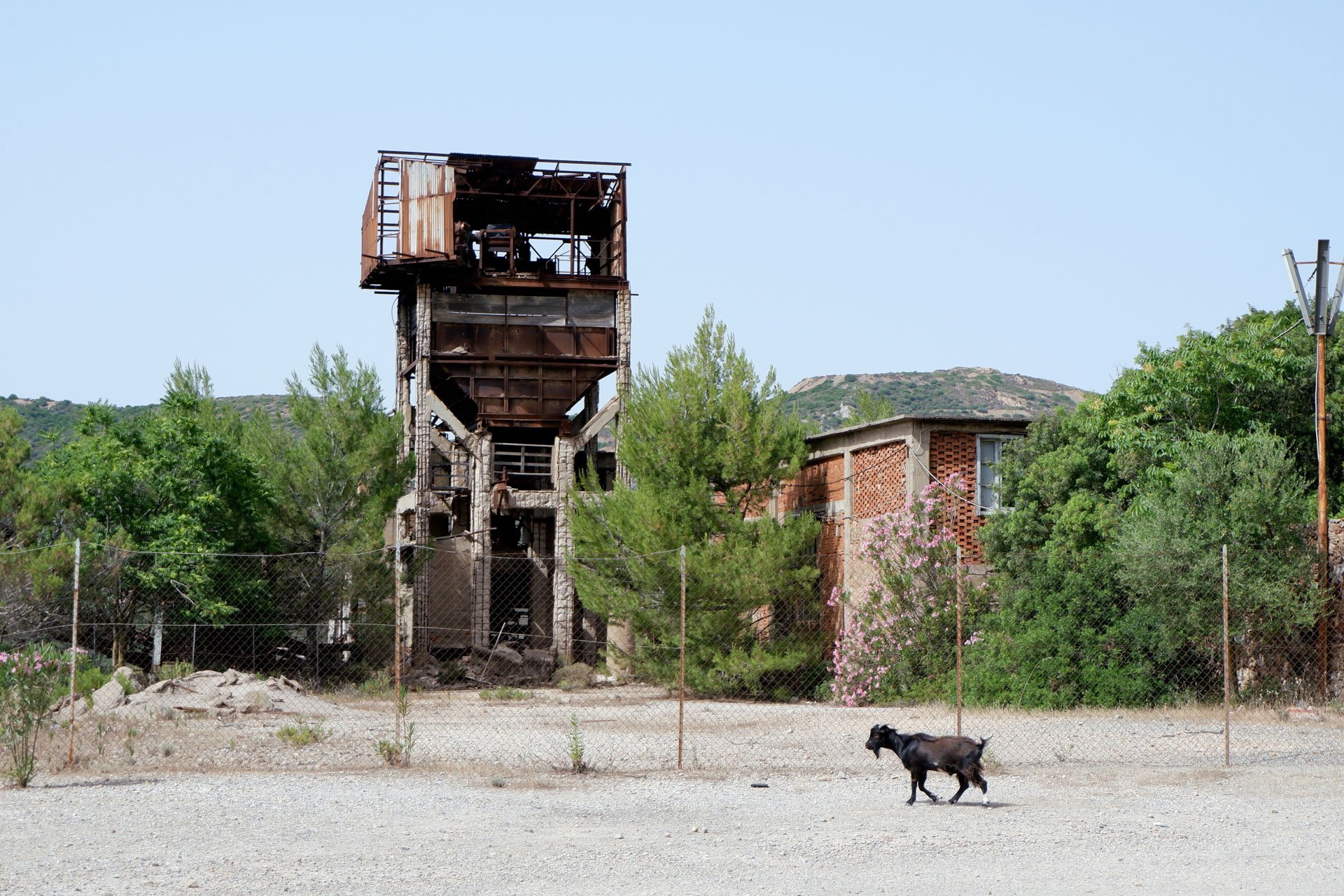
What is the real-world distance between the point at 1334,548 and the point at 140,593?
74.6 ft

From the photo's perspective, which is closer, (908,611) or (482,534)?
(908,611)

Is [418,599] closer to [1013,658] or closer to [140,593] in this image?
[140,593]

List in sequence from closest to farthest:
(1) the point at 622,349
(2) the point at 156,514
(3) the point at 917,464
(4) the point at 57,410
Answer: (3) the point at 917,464 < (2) the point at 156,514 < (1) the point at 622,349 < (4) the point at 57,410

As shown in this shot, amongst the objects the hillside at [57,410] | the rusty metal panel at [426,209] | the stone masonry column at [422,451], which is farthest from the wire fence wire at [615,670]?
the hillside at [57,410]

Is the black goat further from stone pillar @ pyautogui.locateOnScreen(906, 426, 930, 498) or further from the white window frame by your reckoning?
the white window frame

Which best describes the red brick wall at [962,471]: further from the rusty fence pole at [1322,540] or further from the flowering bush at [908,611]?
the rusty fence pole at [1322,540]

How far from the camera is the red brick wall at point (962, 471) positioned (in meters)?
27.8

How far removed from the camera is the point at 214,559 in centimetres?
2855

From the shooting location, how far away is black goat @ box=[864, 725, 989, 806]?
12062 millimetres

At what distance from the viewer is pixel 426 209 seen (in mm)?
36938

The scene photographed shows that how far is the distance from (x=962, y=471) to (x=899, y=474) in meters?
1.28

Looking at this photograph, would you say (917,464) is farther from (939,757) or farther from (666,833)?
(666,833)

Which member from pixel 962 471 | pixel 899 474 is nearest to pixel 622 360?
pixel 899 474

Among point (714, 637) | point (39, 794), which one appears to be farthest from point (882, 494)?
point (39, 794)
